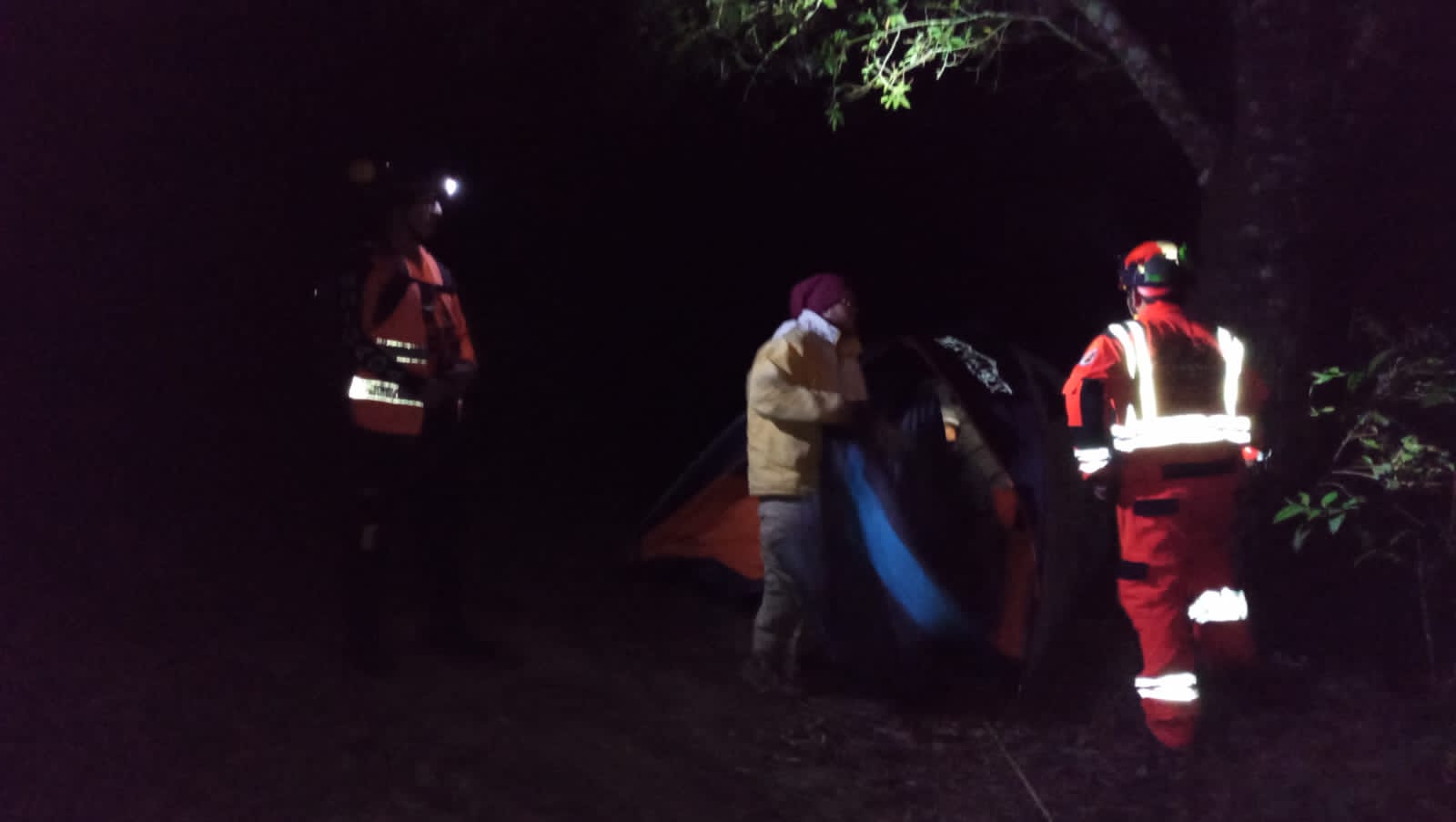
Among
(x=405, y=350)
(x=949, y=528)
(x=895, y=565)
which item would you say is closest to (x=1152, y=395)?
(x=895, y=565)

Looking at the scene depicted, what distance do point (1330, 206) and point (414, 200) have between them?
3945 millimetres

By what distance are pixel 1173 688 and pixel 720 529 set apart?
2816mm

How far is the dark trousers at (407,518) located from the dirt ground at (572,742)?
0.86 ft

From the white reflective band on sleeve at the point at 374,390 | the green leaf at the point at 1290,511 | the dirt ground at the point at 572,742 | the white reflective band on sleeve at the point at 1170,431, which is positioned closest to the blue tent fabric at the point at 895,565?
the dirt ground at the point at 572,742

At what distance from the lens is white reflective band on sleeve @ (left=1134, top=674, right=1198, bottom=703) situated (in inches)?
166

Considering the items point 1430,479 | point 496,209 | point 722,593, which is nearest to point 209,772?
point 722,593

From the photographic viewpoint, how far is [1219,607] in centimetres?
443

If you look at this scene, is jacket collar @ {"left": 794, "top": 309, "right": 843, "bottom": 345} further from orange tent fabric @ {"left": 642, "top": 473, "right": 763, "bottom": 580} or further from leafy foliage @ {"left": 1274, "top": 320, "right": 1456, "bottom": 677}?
leafy foliage @ {"left": 1274, "top": 320, "right": 1456, "bottom": 677}

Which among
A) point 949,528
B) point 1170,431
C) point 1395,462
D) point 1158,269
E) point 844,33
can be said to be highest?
point 844,33

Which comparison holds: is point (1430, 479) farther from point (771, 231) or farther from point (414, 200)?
point (771, 231)

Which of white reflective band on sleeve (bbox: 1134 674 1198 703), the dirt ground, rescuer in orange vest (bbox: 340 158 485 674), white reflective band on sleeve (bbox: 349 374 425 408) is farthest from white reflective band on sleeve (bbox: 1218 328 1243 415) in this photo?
white reflective band on sleeve (bbox: 349 374 425 408)

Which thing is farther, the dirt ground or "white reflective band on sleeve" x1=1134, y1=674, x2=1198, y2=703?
"white reflective band on sleeve" x1=1134, y1=674, x2=1198, y2=703

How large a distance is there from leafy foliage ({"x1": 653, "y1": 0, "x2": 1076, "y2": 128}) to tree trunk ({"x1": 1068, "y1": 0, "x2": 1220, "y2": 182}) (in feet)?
2.10

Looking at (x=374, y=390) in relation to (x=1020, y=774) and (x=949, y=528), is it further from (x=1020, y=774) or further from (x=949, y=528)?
(x=1020, y=774)
